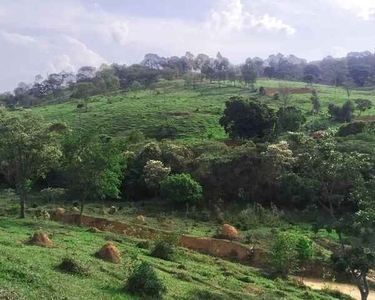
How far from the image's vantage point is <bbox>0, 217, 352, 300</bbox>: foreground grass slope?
15.7 meters

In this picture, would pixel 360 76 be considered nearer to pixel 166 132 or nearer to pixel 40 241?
pixel 166 132

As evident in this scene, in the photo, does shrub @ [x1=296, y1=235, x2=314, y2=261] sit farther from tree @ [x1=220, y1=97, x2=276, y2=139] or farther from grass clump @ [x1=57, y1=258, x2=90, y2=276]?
tree @ [x1=220, y1=97, x2=276, y2=139]

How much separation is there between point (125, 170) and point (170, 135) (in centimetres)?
2085

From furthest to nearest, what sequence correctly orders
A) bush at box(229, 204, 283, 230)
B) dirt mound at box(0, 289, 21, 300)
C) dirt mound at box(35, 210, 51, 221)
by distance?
bush at box(229, 204, 283, 230) → dirt mound at box(35, 210, 51, 221) → dirt mound at box(0, 289, 21, 300)

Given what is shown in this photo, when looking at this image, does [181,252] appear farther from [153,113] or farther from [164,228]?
[153,113]

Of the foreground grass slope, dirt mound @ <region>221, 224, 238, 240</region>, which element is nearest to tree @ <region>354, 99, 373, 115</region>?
dirt mound @ <region>221, 224, 238, 240</region>

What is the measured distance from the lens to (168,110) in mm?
78812

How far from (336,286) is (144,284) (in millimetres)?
14814

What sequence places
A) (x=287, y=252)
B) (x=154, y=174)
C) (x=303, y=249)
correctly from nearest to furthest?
(x=287, y=252) < (x=303, y=249) < (x=154, y=174)

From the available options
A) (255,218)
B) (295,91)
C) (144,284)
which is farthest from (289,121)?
(295,91)

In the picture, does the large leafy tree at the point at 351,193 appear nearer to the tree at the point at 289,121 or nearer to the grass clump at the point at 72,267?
the grass clump at the point at 72,267

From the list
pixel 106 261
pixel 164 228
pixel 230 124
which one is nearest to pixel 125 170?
pixel 164 228

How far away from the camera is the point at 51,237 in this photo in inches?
1000

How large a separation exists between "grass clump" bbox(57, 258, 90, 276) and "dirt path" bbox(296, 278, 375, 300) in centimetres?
1384
